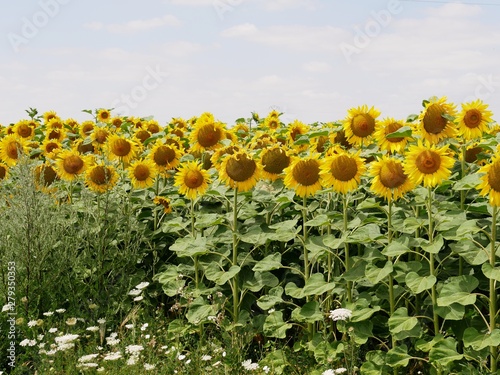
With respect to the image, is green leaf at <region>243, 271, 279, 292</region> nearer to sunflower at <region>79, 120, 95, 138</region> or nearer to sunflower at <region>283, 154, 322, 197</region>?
sunflower at <region>283, 154, 322, 197</region>

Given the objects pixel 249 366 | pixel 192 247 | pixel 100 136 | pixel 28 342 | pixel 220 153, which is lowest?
pixel 249 366

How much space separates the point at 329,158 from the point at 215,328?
6.26 feet

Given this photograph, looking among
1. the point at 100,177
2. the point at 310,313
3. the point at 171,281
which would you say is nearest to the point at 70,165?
the point at 100,177

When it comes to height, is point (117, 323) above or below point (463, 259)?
below

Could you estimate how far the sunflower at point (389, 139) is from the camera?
563 cm

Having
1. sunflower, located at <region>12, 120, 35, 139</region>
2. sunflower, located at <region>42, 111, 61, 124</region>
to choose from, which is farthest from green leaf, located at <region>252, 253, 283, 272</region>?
sunflower, located at <region>42, 111, 61, 124</region>

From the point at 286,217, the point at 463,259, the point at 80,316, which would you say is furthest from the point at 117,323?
the point at 463,259

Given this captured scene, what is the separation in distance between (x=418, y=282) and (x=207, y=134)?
271 centimetres

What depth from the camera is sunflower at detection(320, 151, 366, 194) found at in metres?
5.18

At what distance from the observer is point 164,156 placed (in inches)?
271

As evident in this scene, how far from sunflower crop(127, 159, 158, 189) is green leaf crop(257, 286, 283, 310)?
192 cm

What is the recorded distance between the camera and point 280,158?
5934mm

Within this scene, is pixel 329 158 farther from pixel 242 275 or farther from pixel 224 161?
pixel 242 275

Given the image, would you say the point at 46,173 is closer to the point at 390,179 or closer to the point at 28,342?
the point at 28,342
